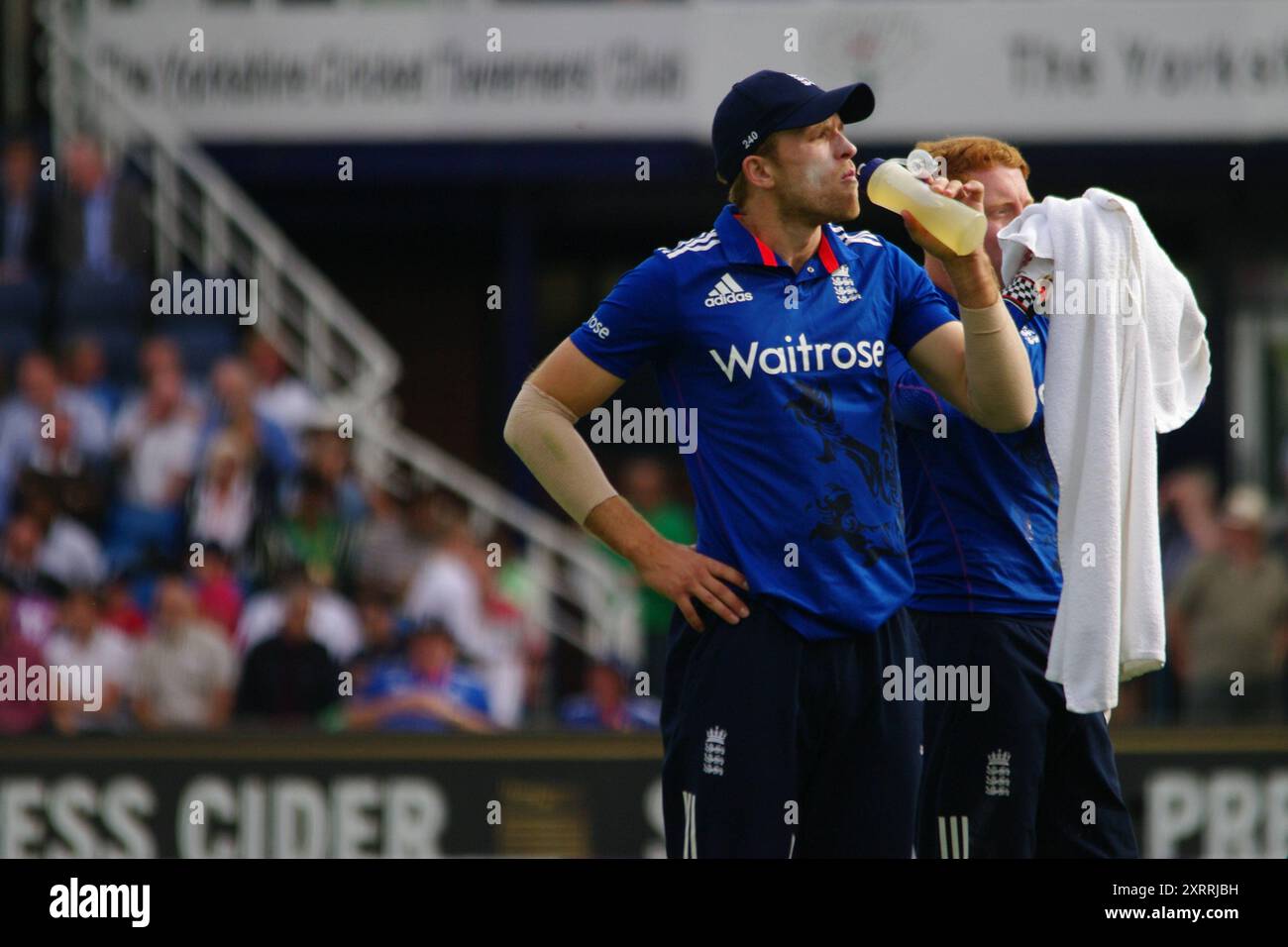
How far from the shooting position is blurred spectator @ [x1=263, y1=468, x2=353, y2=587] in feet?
35.9

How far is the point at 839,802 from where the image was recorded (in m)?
4.43

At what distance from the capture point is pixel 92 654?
10.4 m

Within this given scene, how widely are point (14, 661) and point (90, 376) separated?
7.43 feet

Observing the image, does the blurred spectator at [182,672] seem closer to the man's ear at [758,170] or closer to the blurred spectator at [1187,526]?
the blurred spectator at [1187,526]

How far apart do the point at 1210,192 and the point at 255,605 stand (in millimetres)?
8528

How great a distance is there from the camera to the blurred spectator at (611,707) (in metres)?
9.83

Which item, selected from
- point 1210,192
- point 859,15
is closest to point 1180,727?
point 859,15

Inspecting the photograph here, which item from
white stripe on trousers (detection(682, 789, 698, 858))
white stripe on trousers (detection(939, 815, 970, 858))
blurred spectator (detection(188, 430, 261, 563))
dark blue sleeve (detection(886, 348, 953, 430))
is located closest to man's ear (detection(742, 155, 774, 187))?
dark blue sleeve (detection(886, 348, 953, 430))

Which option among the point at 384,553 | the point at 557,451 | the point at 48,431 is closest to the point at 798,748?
the point at 557,451

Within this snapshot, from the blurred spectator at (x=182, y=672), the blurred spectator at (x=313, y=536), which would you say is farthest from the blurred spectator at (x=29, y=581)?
the blurred spectator at (x=313, y=536)

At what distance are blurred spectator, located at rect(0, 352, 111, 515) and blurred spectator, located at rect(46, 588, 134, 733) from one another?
3.89 feet

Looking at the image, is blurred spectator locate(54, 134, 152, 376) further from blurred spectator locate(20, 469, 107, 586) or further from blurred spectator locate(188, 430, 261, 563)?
blurred spectator locate(188, 430, 261, 563)

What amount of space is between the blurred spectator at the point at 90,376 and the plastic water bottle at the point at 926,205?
8204mm
